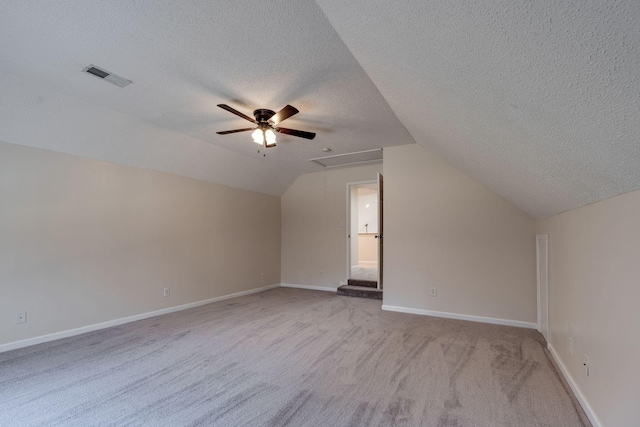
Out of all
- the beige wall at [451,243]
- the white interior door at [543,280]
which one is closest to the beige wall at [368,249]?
the beige wall at [451,243]

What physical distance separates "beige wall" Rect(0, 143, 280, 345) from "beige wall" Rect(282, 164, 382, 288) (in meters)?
1.52

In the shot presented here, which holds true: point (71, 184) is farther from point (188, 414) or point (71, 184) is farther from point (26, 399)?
point (188, 414)

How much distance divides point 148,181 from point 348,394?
3.90m

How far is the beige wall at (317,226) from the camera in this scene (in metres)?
6.22

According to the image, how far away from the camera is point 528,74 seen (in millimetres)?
1024

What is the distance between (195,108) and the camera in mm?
3232

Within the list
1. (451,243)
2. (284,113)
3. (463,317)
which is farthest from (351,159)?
(463,317)

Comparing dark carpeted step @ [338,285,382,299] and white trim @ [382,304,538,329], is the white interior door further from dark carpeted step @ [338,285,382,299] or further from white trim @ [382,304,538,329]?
dark carpeted step @ [338,285,382,299]

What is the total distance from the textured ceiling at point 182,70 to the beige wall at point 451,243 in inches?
30.6

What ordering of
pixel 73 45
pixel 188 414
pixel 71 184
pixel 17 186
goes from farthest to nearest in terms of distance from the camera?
pixel 71 184, pixel 17 186, pixel 73 45, pixel 188 414

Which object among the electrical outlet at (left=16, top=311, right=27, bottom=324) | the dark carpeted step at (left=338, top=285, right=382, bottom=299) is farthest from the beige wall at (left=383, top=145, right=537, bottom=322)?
the electrical outlet at (left=16, top=311, right=27, bottom=324)

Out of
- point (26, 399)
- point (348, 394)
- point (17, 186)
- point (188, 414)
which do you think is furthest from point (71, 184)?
point (348, 394)

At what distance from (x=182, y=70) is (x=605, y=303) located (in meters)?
3.36

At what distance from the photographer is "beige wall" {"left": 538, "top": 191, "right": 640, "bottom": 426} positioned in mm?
1395
